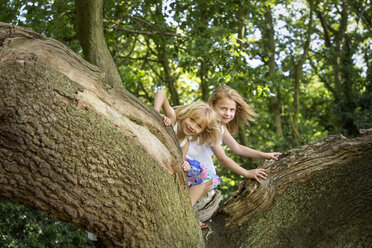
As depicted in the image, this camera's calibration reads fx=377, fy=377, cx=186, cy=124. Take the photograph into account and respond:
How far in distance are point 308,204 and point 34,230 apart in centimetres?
743

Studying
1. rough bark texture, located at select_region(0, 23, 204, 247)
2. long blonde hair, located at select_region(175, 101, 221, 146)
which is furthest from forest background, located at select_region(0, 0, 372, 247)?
rough bark texture, located at select_region(0, 23, 204, 247)

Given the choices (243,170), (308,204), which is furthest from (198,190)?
(308,204)

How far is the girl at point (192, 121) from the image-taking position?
357 centimetres

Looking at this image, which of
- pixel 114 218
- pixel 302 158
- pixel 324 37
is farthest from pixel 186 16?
pixel 324 37

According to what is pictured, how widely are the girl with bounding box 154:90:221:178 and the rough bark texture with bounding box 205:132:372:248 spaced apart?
0.68m

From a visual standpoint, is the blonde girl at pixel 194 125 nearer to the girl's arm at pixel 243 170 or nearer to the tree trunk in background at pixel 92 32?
the girl's arm at pixel 243 170

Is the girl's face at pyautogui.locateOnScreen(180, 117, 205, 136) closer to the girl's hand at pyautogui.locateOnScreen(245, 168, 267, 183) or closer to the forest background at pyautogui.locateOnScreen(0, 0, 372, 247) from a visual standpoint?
the girl's hand at pyautogui.locateOnScreen(245, 168, 267, 183)

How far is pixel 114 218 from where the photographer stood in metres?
2.27

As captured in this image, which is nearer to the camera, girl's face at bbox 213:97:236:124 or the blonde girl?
the blonde girl

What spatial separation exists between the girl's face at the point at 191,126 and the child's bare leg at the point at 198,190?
0.51 m

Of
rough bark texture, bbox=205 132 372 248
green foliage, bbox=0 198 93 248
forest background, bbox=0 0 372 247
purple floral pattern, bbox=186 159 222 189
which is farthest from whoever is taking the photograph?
green foliage, bbox=0 198 93 248

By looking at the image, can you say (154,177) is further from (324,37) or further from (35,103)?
(324,37)

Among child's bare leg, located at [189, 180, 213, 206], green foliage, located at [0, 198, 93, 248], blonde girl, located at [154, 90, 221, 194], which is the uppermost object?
blonde girl, located at [154, 90, 221, 194]

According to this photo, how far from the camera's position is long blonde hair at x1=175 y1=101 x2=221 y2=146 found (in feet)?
11.9
